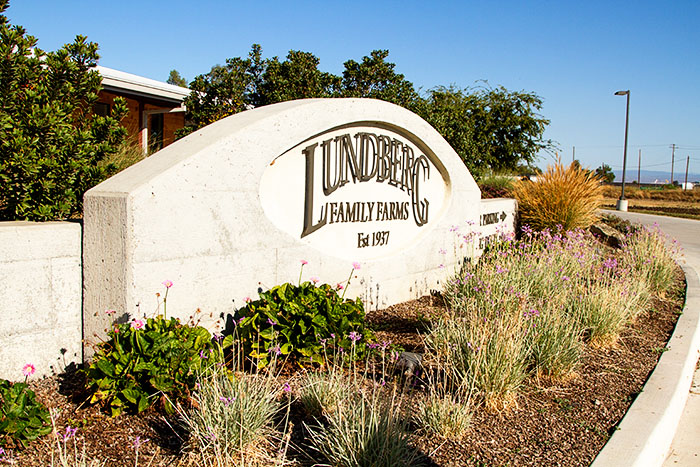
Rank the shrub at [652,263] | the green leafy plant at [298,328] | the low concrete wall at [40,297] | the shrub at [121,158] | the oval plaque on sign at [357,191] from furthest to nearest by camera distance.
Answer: the shrub at [652,263]
the shrub at [121,158]
the oval plaque on sign at [357,191]
the green leafy plant at [298,328]
the low concrete wall at [40,297]

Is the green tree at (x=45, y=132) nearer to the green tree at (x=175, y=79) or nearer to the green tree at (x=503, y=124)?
the green tree at (x=503, y=124)

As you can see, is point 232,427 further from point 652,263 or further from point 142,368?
point 652,263

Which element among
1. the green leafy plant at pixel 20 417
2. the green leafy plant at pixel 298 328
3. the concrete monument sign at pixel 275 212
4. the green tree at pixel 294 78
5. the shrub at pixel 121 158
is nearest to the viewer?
the green leafy plant at pixel 20 417

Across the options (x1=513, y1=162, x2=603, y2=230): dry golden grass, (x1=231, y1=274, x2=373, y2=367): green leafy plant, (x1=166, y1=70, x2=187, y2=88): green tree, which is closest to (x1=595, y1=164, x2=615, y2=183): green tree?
(x1=513, y1=162, x2=603, y2=230): dry golden grass

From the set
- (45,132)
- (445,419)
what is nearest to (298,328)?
(445,419)

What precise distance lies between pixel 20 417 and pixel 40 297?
1009 mm

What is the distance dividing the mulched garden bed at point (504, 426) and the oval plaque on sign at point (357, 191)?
141 centimetres

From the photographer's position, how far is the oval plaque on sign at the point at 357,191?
518cm

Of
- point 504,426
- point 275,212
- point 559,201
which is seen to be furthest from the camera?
point 559,201

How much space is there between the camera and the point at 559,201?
405 inches

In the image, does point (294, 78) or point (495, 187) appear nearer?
point (294, 78)

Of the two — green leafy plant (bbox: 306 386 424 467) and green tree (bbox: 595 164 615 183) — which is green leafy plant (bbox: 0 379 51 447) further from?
green tree (bbox: 595 164 615 183)

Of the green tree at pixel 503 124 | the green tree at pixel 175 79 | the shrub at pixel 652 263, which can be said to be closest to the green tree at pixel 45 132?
the shrub at pixel 652 263

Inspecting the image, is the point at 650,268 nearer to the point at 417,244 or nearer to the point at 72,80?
the point at 417,244
